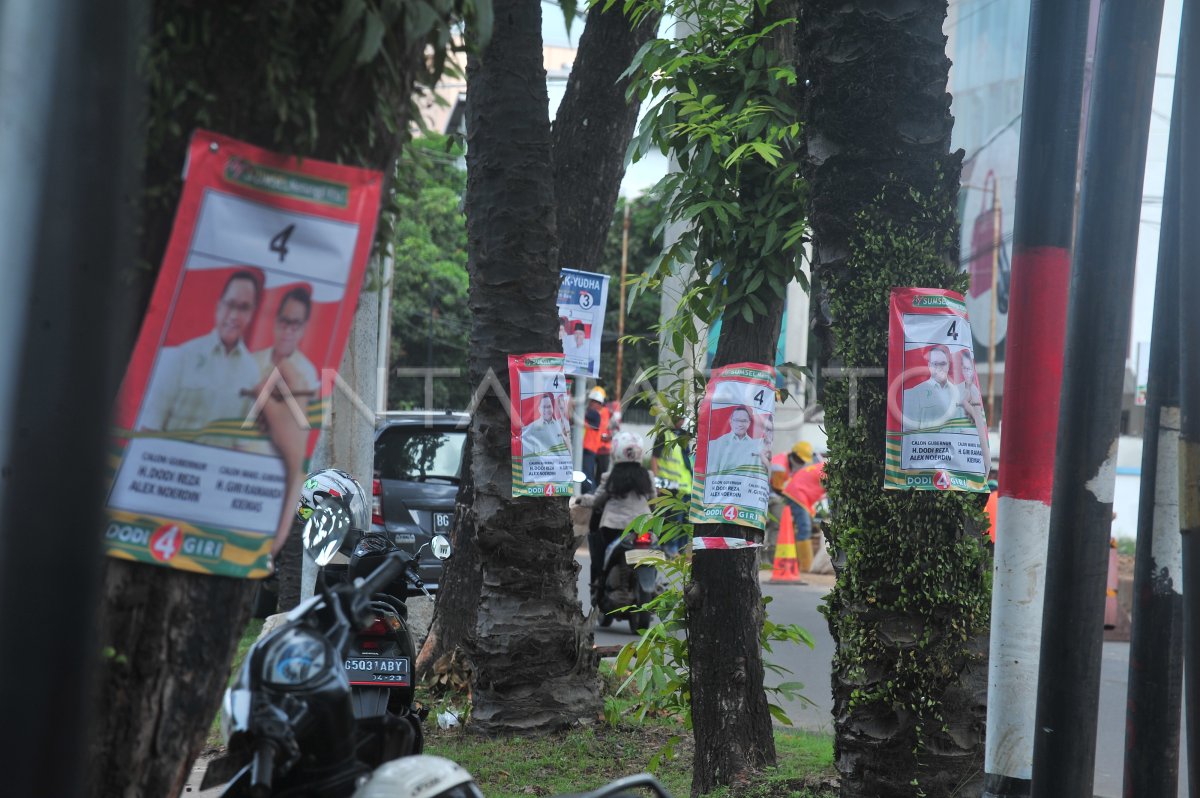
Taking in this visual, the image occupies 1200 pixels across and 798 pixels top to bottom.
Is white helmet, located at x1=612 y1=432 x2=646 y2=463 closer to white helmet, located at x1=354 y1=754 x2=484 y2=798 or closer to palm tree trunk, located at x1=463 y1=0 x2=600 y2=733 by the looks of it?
palm tree trunk, located at x1=463 y1=0 x2=600 y2=733

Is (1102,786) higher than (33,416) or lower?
lower

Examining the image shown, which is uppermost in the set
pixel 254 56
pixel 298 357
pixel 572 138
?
pixel 572 138

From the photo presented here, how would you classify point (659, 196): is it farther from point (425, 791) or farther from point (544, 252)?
point (425, 791)

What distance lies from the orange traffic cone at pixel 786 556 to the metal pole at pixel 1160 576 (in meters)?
11.8

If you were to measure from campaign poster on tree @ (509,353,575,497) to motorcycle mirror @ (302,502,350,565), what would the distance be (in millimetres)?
1691

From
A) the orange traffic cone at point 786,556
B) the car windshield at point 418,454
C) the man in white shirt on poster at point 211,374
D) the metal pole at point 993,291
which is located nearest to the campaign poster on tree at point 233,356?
the man in white shirt on poster at point 211,374

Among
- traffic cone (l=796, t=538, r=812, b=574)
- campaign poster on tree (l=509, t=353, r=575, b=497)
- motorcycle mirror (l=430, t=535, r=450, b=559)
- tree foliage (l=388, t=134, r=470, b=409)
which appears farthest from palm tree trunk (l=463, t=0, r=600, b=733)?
tree foliage (l=388, t=134, r=470, b=409)

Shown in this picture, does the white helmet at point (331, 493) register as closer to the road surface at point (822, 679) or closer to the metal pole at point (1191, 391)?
the road surface at point (822, 679)

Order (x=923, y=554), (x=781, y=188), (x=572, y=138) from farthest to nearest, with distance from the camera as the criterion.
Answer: (x=572, y=138), (x=781, y=188), (x=923, y=554)

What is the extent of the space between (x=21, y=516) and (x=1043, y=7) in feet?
11.9

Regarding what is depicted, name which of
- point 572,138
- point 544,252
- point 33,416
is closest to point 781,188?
point 544,252

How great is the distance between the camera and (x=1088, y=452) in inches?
165

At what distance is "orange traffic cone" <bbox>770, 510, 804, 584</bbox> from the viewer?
703 inches

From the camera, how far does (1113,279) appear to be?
430 centimetres
